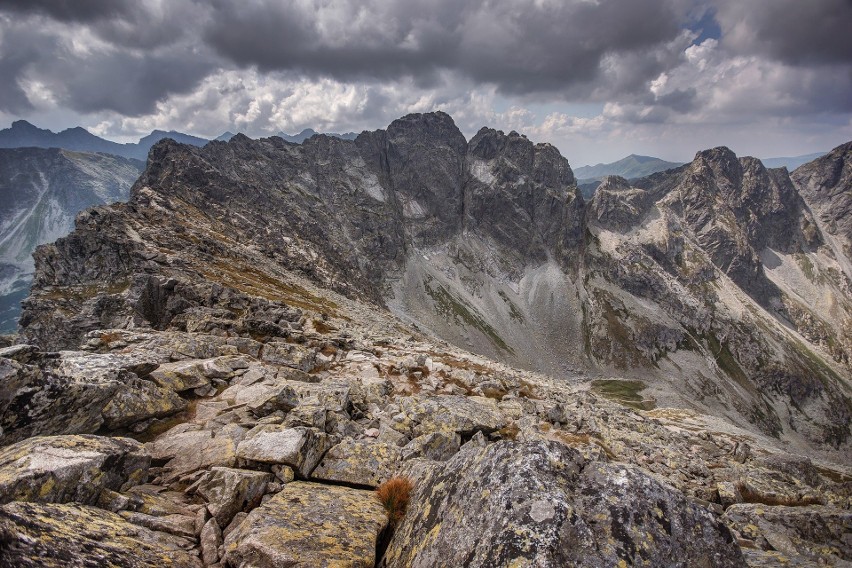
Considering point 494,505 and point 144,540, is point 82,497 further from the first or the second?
point 494,505

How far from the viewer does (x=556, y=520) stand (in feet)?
23.6

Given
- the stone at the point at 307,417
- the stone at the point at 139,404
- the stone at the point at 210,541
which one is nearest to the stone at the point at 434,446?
the stone at the point at 307,417

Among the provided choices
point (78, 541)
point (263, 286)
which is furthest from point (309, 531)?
point (263, 286)

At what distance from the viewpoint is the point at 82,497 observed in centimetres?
871

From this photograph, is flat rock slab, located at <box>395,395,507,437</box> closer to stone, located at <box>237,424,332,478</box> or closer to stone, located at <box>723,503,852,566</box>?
stone, located at <box>237,424,332,478</box>

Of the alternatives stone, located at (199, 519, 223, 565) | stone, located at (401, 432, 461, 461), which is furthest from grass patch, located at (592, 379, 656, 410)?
stone, located at (199, 519, 223, 565)

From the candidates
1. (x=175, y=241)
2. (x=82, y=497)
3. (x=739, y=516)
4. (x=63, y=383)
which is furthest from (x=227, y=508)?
(x=175, y=241)

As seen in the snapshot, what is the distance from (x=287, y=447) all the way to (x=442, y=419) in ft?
28.6

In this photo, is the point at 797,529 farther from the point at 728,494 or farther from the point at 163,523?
the point at 163,523

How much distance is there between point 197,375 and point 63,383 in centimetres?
674

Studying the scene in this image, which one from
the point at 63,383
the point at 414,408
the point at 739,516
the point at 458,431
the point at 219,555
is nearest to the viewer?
the point at 219,555

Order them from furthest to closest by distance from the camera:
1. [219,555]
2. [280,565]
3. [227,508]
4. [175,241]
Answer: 1. [175,241]
2. [227,508]
3. [219,555]
4. [280,565]

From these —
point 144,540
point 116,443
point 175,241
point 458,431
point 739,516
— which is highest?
point 175,241

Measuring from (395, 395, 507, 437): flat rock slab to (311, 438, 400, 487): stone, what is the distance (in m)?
4.26
